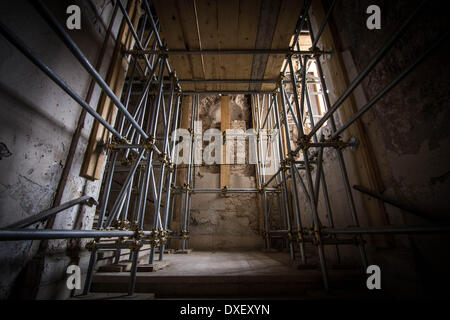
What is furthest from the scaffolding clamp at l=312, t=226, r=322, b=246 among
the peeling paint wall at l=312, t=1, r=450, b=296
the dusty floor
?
the peeling paint wall at l=312, t=1, r=450, b=296

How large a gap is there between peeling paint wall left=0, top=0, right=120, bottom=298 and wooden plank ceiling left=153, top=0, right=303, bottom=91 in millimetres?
1255

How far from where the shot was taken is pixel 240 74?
3.99 m

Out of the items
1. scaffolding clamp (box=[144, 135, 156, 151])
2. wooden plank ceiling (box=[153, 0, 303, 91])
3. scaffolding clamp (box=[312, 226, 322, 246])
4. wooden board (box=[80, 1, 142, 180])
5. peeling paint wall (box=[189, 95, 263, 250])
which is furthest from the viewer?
peeling paint wall (box=[189, 95, 263, 250])

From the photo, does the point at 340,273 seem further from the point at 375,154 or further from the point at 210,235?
the point at 210,235

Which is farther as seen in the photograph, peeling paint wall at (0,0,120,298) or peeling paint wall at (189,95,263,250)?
peeling paint wall at (189,95,263,250)

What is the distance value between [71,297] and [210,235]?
4.20 metres

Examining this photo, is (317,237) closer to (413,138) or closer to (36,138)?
(413,138)

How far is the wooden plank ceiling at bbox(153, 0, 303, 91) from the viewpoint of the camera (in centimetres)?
278

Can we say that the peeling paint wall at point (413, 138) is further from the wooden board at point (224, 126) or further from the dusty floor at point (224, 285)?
the wooden board at point (224, 126)

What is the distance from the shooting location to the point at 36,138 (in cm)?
172

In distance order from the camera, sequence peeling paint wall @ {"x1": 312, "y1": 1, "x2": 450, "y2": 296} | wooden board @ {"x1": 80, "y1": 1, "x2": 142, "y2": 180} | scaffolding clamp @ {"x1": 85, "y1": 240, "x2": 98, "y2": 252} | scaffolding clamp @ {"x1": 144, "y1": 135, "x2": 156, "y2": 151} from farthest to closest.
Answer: scaffolding clamp @ {"x1": 144, "y1": 135, "x2": 156, "y2": 151} < wooden board @ {"x1": 80, "y1": 1, "x2": 142, "y2": 180} < scaffolding clamp @ {"x1": 85, "y1": 240, "x2": 98, "y2": 252} < peeling paint wall @ {"x1": 312, "y1": 1, "x2": 450, "y2": 296}

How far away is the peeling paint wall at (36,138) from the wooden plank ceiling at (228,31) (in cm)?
126

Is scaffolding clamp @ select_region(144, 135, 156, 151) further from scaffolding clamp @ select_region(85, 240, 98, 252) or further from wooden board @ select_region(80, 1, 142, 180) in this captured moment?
scaffolding clamp @ select_region(85, 240, 98, 252)

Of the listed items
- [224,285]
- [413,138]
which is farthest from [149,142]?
[413,138]
